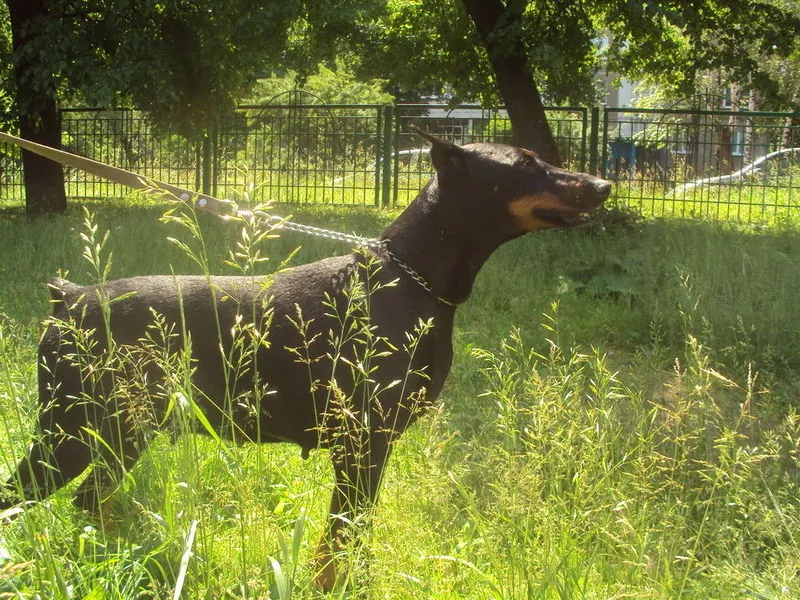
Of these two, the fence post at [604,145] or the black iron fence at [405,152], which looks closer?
the fence post at [604,145]

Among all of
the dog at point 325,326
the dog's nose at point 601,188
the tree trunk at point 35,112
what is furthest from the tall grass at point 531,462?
the tree trunk at point 35,112

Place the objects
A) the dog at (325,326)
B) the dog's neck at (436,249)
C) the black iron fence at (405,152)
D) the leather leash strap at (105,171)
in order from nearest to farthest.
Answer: the leather leash strap at (105,171) → the dog at (325,326) → the dog's neck at (436,249) → the black iron fence at (405,152)

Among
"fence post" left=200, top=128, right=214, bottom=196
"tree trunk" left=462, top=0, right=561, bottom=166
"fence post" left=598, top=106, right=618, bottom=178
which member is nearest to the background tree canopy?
"tree trunk" left=462, top=0, right=561, bottom=166

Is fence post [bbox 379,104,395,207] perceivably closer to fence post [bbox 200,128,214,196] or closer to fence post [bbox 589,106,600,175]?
fence post [bbox 200,128,214,196]

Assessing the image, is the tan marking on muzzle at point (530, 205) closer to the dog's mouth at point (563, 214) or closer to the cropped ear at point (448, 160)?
the dog's mouth at point (563, 214)

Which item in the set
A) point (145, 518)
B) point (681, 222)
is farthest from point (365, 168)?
point (145, 518)

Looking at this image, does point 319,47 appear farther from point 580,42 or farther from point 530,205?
point 530,205

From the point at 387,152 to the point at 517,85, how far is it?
3359 mm

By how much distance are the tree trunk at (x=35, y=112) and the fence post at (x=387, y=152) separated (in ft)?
17.6

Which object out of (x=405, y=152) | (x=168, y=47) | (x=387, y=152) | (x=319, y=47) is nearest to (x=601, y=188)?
(x=168, y=47)

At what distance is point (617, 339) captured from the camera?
6727 millimetres

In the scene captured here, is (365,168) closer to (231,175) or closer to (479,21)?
(231,175)

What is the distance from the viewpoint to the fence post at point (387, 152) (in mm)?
15258

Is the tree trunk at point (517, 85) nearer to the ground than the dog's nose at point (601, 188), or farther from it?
farther from it
